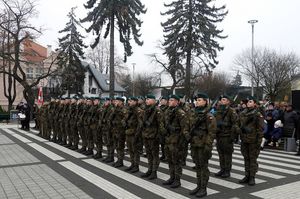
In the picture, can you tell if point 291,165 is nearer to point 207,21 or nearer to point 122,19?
point 122,19

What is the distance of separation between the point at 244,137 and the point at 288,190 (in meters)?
1.49

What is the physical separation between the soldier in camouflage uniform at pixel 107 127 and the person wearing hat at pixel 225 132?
11.7 ft

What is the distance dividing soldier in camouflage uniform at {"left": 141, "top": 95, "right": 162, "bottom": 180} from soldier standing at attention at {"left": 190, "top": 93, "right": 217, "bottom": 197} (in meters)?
1.42

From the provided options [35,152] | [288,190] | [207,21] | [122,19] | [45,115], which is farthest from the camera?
[207,21]

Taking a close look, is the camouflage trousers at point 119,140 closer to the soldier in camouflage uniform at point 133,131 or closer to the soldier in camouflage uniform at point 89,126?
the soldier in camouflage uniform at point 133,131

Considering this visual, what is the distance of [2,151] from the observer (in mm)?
14516

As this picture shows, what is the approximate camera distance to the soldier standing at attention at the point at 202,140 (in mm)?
7449

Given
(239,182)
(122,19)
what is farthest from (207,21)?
(239,182)

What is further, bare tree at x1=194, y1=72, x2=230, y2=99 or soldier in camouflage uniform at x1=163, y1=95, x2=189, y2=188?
bare tree at x1=194, y1=72, x2=230, y2=99

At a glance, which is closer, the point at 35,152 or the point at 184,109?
the point at 184,109

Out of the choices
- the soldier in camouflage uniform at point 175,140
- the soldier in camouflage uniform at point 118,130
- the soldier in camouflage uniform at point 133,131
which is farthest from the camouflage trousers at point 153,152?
the soldier in camouflage uniform at point 118,130

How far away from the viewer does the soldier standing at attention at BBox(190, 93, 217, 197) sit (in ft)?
24.4

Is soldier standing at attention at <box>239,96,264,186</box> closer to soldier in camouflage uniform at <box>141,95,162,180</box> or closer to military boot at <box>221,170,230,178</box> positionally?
military boot at <box>221,170,230,178</box>

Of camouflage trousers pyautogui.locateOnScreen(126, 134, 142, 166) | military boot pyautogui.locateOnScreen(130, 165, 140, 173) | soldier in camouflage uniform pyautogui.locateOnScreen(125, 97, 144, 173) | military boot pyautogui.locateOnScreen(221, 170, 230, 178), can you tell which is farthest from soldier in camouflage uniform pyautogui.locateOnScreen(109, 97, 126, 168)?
military boot pyautogui.locateOnScreen(221, 170, 230, 178)
